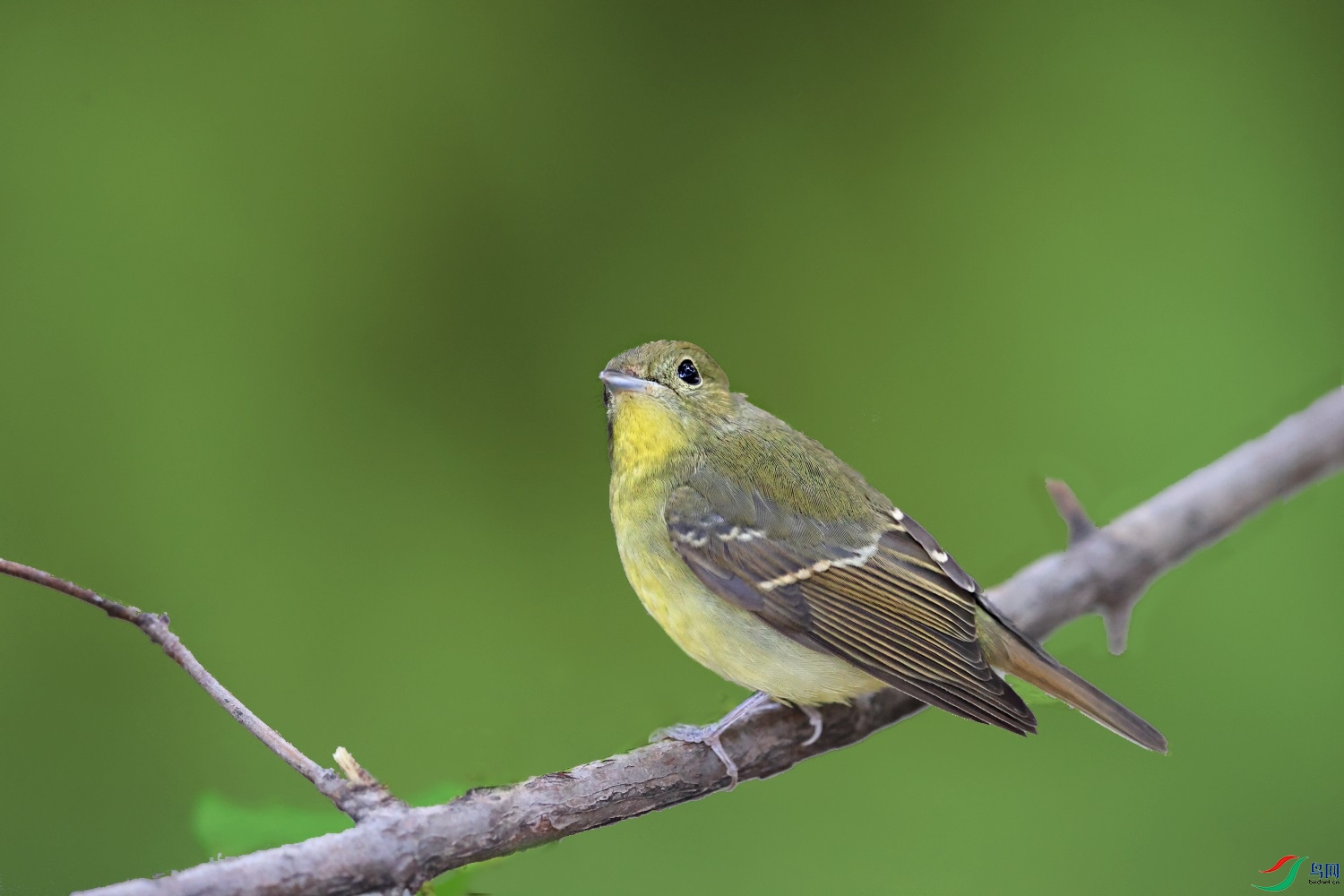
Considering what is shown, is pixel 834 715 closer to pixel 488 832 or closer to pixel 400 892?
pixel 488 832

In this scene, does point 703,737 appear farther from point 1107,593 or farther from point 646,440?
point 1107,593

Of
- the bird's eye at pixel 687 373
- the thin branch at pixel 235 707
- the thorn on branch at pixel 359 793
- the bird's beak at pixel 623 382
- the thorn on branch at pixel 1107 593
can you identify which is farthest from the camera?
the thorn on branch at pixel 1107 593

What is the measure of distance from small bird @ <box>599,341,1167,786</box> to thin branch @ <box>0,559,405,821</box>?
0.49 m

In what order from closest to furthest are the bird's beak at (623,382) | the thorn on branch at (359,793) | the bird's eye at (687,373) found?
the thorn on branch at (359,793) < the bird's beak at (623,382) < the bird's eye at (687,373)

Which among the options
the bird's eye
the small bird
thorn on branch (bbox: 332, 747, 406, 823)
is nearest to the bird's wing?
Result: the small bird

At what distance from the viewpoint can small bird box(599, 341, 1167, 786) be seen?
1.66 meters

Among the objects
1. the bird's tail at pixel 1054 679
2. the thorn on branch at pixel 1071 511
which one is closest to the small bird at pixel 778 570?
the bird's tail at pixel 1054 679

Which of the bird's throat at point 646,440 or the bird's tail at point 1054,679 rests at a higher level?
the bird's throat at point 646,440

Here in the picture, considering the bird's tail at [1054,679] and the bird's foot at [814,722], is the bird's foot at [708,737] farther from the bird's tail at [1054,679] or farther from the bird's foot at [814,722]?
the bird's tail at [1054,679]

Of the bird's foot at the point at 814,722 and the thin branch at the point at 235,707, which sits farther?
the bird's foot at the point at 814,722

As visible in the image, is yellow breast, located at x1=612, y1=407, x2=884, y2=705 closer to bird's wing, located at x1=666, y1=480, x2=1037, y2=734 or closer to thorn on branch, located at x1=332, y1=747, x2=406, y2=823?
bird's wing, located at x1=666, y1=480, x2=1037, y2=734

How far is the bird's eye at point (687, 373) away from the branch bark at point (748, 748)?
55 centimetres

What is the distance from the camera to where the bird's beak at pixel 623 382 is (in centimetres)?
158

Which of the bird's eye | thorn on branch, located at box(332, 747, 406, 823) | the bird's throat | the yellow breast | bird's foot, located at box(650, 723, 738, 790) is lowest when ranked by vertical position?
thorn on branch, located at box(332, 747, 406, 823)
